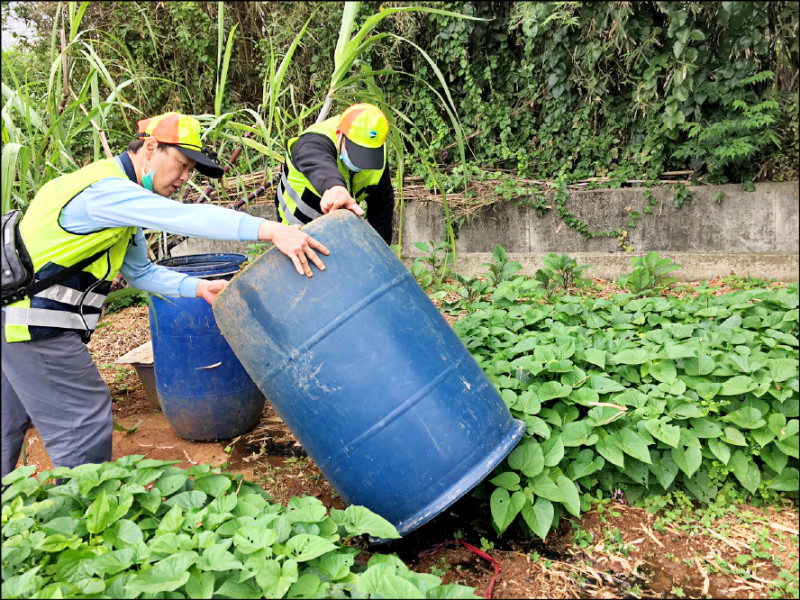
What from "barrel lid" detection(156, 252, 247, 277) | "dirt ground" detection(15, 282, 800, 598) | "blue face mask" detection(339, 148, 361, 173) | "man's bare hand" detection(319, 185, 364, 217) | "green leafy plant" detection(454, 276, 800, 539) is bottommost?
"dirt ground" detection(15, 282, 800, 598)

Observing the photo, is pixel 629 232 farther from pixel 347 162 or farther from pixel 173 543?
pixel 173 543

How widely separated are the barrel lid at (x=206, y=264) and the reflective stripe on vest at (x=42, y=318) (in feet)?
2.46

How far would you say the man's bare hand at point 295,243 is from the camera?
1893mm

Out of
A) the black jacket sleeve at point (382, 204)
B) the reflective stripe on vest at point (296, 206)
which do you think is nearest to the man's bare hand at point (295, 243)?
the reflective stripe on vest at point (296, 206)

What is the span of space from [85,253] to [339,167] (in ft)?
3.87

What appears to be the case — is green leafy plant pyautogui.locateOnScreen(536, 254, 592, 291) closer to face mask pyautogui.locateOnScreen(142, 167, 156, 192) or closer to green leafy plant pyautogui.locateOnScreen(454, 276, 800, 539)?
green leafy plant pyautogui.locateOnScreen(454, 276, 800, 539)

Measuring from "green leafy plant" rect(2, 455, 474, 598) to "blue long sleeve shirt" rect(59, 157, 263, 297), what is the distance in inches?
30.3

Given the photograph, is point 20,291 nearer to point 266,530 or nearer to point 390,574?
point 266,530

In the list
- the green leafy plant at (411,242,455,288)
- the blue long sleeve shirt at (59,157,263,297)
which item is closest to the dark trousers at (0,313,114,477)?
the blue long sleeve shirt at (59,157,263,297)

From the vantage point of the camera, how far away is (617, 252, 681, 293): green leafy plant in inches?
144

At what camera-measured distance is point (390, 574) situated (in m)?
1.53

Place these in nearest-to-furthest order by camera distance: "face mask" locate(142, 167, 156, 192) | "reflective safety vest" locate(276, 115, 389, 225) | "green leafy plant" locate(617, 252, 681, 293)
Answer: "face mask" locate(142, 167, 156, 192) < "reflective safety vest" locate(276, 115, 389, 225) < "green leafy plant" locate(617, 252, 681, 293)

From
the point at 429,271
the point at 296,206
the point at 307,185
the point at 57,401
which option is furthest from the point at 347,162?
the point at 429,271

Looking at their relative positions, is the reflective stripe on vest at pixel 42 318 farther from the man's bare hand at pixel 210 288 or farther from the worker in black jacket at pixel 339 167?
the worker in black jacket at pixel 339 167
